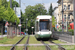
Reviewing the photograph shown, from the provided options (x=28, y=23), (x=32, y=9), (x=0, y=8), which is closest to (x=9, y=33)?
(x=0, y=8)

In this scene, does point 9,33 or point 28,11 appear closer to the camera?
point 9,33

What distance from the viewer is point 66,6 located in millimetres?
61844

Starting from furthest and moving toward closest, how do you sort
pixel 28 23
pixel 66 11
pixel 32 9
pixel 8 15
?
1. pixel 28 23
2. pixel 32 9
3. pixel 66 11
4. pixel 8 15

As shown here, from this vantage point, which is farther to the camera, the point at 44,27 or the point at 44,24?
the point at 44,24

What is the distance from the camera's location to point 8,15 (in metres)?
26.9

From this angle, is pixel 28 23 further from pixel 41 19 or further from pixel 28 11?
pixel 41 19

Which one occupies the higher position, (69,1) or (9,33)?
(69,1)

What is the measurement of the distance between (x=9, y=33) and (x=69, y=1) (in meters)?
37.1

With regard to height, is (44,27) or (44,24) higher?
(44,24)

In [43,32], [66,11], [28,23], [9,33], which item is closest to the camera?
[43,32]

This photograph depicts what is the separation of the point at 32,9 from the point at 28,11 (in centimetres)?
376

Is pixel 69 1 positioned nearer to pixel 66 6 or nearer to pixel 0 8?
pixel 66 6

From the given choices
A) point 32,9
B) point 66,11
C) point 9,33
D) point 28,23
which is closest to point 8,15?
point 9,33

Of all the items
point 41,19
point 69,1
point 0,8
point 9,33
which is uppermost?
point 69,1
